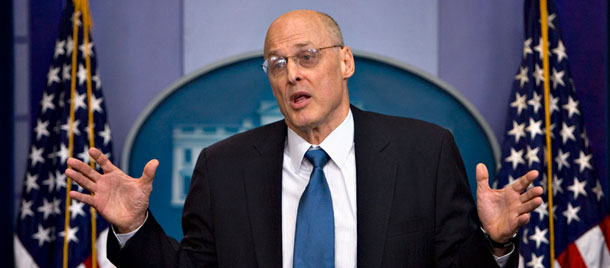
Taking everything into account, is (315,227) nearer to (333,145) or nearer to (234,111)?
(333,145)

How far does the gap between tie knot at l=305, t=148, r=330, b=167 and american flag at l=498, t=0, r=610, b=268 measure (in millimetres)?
1290

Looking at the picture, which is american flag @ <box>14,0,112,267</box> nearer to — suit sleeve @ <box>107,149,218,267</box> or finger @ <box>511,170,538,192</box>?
suit sleeve @ <box>107,149,218,267</box>

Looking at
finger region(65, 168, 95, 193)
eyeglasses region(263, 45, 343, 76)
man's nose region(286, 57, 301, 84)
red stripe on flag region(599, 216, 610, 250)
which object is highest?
eyeglasses region(263, 45, 343, 76)

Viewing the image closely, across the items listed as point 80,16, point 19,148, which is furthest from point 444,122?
point 19,148

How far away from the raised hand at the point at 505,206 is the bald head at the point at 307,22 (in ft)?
1.99

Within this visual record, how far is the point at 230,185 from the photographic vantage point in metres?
1.77

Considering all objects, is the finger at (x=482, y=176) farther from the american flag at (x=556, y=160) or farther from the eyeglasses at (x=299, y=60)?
the american flag at (x=556, y=160)

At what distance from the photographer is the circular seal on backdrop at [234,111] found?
2.91 metres

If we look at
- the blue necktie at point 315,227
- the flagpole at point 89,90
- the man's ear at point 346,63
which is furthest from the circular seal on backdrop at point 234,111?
the blue necktie at point 315,227

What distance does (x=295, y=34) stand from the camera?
1748 mm

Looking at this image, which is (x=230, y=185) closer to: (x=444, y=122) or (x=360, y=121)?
(x=360, y=121)

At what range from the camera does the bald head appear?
5.76 feet

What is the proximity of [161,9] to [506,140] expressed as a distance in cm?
175

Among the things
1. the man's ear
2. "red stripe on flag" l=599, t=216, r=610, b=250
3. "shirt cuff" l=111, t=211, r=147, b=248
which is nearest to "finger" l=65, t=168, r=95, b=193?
"shirt cuff" l=111, t=211, r=147, b=248
